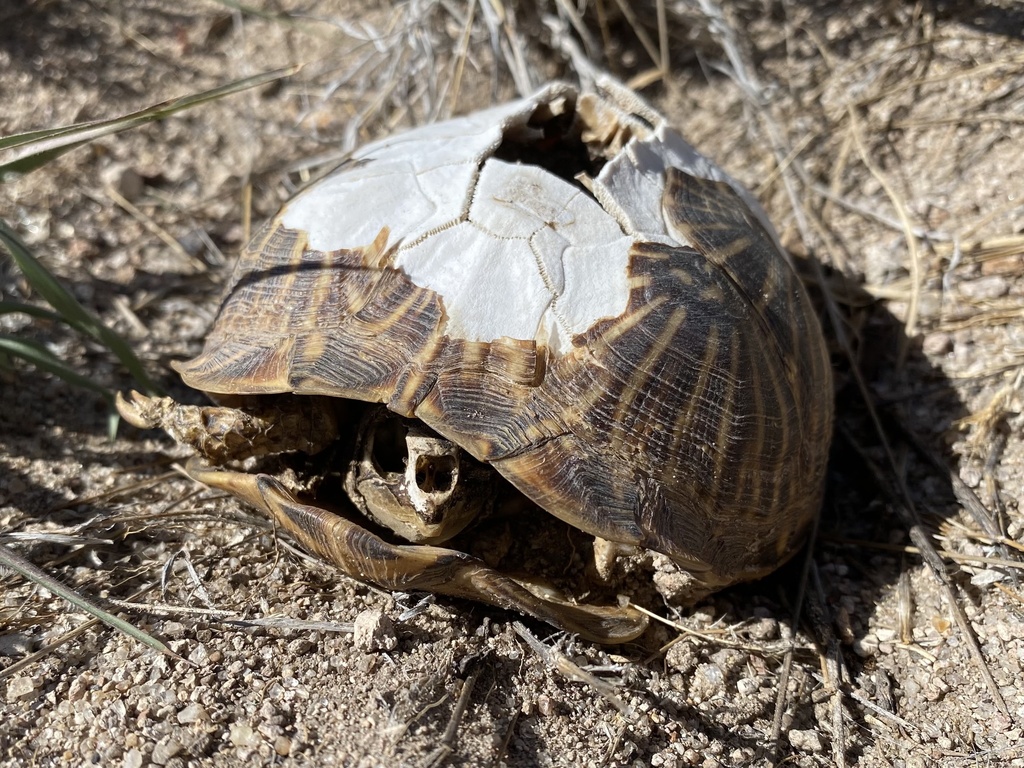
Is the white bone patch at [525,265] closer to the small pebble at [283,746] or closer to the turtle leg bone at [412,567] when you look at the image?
the turtle leg bone at [412,567]

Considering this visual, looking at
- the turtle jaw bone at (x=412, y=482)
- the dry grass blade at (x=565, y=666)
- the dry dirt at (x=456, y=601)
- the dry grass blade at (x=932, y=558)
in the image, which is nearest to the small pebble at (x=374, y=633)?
the dry dirt at (x=456, y=601)

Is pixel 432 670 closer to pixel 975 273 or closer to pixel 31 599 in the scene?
pixel 31 599

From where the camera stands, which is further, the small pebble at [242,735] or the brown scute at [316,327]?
the brown scute at [316,327]

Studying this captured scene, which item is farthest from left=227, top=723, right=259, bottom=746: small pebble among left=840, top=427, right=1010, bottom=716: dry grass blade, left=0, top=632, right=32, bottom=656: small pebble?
left=840, top=427, right=1010, bottom=716: dry grass blade

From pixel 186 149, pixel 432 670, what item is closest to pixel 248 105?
pixel 186 149

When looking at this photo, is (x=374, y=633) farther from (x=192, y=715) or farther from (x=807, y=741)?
(x=807, y=741)

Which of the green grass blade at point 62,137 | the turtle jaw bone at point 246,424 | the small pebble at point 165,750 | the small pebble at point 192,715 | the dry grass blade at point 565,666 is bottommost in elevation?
the dry grass blade at point 565,666

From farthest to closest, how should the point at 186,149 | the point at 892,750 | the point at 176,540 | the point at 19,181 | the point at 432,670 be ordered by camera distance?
the point at 186,149 → the point at 19,181 → the point at 176,540 → the point at 892,750 → the point at 432,670
